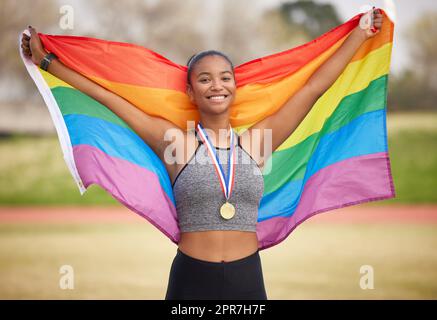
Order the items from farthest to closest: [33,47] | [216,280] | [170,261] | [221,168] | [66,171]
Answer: [66,171], [170,261], [33,47], [221,168], [216,280]

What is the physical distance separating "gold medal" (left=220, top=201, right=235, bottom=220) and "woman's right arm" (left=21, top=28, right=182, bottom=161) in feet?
1.75

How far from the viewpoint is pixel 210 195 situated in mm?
2795

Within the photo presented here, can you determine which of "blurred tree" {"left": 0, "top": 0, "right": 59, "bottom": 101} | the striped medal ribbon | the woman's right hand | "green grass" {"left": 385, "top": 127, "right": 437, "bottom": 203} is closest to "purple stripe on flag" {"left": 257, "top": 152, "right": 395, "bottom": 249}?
the striped medal ribbon

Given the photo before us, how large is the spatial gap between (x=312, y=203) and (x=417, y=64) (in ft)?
77.9

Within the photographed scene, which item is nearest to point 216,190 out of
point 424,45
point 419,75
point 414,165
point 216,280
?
point 216,280

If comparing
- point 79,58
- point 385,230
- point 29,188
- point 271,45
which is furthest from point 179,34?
point 79,58

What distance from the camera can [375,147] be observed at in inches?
130

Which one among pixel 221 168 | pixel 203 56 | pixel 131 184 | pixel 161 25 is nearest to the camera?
pixel 221 168

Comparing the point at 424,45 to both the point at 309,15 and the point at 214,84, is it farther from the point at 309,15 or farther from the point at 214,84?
the point at 214,84

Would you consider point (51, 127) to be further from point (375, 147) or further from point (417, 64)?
point (375, 147)

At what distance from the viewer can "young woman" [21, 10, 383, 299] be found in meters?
2.76

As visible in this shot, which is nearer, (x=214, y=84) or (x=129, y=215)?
(x=214, y=84)

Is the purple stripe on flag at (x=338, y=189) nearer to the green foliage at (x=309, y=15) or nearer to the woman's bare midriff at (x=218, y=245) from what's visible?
the woman's bare midriff at (x=218, y=245)

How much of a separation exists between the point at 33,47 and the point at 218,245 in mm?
1584
